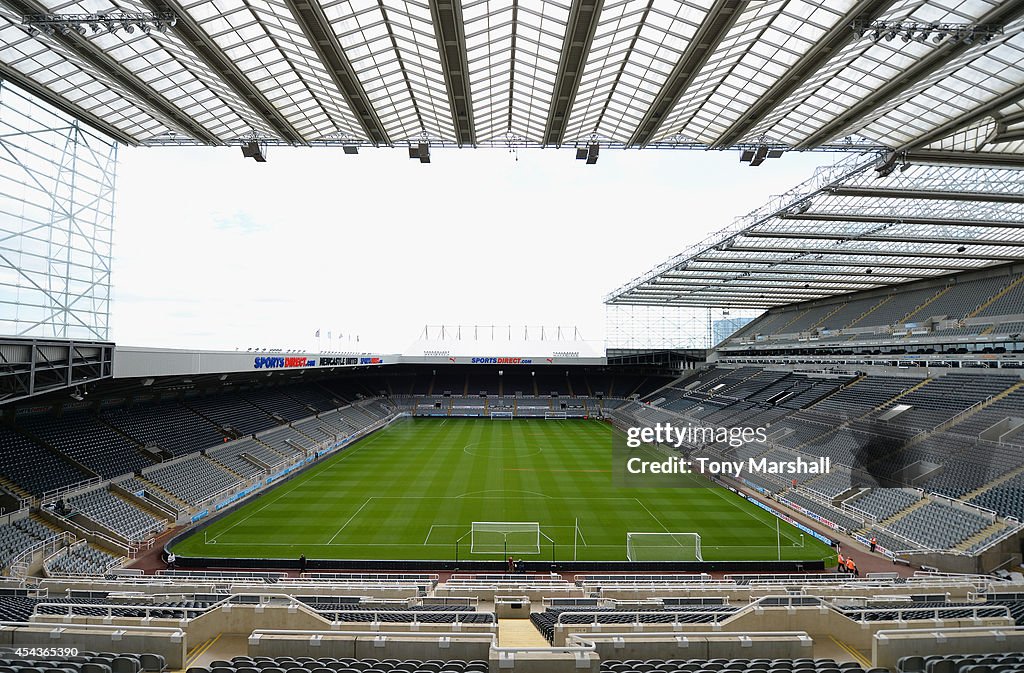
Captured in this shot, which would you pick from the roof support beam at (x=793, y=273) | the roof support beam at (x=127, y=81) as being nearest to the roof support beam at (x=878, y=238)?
the roof support beam at (x=793, y=273)

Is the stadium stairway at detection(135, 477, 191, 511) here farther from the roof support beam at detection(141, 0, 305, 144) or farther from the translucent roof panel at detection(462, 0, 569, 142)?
the translucent roof panel at detection(462, 0, 569, 142)

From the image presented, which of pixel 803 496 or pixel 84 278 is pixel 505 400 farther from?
pixel 84 278

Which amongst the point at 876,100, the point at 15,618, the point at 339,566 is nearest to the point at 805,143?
the point at 876,100

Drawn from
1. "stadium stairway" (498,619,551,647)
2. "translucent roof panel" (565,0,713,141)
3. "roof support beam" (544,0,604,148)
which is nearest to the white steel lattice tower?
"roof support beam" (544,0,604,148)

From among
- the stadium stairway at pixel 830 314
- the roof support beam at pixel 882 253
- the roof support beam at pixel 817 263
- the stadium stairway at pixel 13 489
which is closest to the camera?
the stadium stairway at pixel 13 489

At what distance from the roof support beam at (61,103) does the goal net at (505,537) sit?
66.3ft

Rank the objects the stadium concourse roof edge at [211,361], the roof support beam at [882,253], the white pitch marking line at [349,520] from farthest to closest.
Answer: the roof support beam at [882,253]
the white pitch marking line at [349,520]
the stadium concourse roof edge at [211,361]

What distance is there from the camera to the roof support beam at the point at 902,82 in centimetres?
1140

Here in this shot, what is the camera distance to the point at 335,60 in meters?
14.0

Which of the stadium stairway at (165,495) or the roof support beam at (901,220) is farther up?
the roof support beam at (901,220)

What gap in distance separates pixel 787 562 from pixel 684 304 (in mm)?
48667

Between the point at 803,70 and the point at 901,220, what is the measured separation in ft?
56.4

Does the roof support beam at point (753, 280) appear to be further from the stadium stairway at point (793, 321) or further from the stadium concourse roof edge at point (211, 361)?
the stadium concourse roof edge at point (211, 361)

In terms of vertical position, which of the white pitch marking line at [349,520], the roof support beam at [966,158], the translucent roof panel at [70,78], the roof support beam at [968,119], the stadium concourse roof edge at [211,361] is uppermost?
the translucent roof panel at [70,78]
